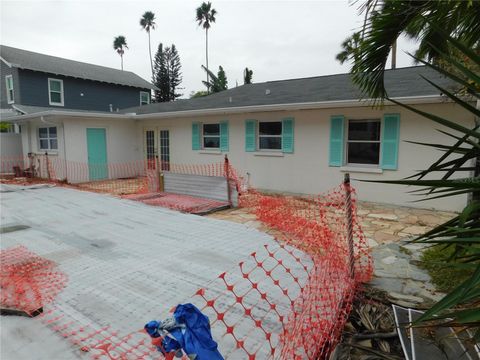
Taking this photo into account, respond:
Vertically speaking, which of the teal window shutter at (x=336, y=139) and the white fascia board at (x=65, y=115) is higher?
the white fascia board at (x=65, y=115)

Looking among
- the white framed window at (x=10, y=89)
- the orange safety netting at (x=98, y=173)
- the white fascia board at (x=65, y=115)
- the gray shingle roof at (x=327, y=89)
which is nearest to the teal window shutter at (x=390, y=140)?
the gray shingle roof at (x=327, y=89)

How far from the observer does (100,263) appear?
455 centimetres

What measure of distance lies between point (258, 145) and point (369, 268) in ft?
23.7

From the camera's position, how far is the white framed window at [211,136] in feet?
40.2

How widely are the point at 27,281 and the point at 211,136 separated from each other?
908 cm

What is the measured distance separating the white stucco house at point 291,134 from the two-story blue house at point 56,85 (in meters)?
2.95

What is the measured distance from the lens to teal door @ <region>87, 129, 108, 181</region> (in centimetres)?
1336

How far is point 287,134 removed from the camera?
33.1 ft

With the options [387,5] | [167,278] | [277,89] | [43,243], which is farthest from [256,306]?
[277,89]

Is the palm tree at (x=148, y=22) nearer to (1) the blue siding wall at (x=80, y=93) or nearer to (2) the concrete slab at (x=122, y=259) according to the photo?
(1) the blue siding wall at (x=80, y=93)

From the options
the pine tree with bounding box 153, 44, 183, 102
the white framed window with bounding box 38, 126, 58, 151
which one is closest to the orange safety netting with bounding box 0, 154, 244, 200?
Answer: the white framed window with bounding box 38, 126, 58, 151

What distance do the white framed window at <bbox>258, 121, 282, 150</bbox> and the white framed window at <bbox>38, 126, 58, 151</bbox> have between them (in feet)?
28.5

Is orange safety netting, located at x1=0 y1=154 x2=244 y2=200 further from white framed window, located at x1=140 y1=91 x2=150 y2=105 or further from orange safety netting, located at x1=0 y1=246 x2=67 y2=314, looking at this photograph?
white framed window, located at x1=140 y1=91 x2=150 y2=105

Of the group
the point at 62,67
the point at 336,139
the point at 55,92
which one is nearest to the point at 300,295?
the point at 336,139
